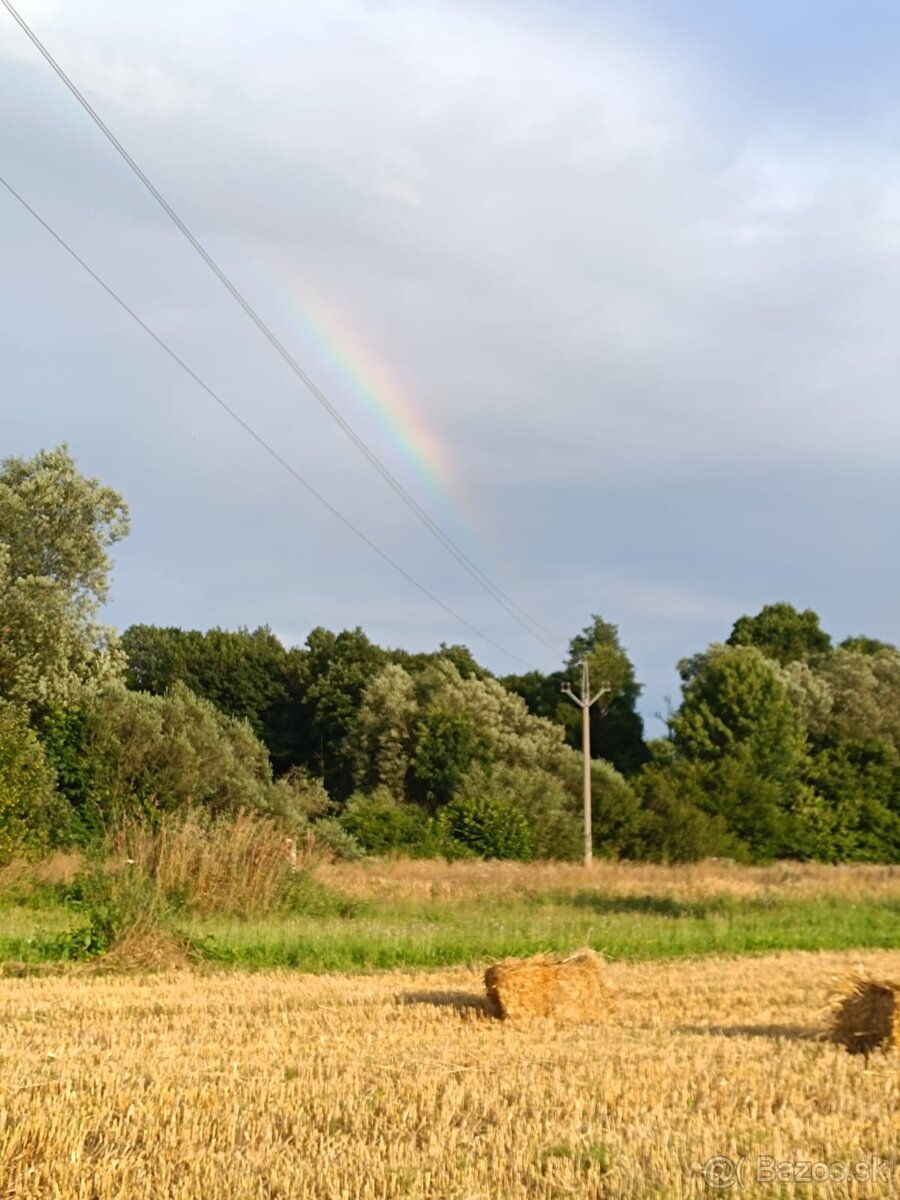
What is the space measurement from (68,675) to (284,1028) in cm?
2605

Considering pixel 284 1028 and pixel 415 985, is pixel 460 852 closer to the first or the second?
pixel 415 985

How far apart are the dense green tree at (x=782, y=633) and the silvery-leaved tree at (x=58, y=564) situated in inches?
2695

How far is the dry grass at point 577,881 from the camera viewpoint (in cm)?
2866

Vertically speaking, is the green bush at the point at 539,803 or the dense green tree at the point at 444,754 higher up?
the dense green tree at the point at 444,754

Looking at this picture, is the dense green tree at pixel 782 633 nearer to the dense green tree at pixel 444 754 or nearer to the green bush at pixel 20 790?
the dense green tree at pixel 444 754

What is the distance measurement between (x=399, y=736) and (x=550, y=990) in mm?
52570

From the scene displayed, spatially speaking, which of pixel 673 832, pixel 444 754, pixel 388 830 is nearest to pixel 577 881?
pixel 388 830

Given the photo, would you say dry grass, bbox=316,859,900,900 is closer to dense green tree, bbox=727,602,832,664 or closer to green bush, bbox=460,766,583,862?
green bush, bbox=460,766,583,862

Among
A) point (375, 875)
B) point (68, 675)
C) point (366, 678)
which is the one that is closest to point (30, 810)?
point (68, 675)

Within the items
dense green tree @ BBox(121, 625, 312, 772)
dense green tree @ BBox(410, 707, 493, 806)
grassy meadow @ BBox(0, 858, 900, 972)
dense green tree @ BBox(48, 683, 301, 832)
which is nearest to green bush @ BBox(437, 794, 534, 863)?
dense green tree @ BBox(48, 683, 301, 832)

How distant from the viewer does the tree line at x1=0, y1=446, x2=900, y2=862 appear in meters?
35.0

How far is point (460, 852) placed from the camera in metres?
43.3

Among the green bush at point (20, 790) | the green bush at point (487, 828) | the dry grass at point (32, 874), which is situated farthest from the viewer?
the green bush at point (487, 828)

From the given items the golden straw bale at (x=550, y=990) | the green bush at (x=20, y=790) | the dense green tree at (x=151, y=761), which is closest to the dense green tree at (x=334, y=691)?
the dense green tree at (x=151, y=761)
